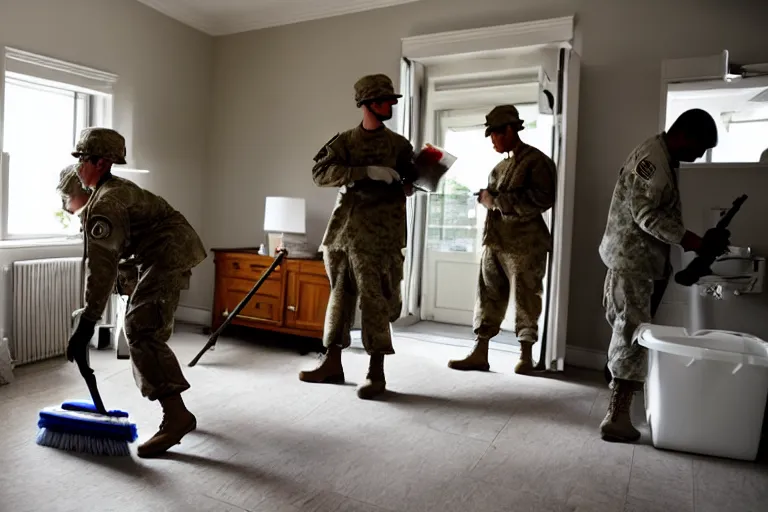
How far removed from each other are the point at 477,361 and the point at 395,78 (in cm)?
220

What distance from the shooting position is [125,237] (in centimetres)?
205

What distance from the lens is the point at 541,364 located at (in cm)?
348

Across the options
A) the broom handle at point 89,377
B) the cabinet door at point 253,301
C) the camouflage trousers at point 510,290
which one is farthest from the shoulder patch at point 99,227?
the camouflage trousers at point 510,290

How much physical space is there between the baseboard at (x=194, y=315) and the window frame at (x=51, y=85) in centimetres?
127

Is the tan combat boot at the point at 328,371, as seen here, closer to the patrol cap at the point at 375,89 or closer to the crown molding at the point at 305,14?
the patrol cap at the point at 375,89

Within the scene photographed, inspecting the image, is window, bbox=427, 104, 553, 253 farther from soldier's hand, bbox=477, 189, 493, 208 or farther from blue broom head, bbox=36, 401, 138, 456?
blue broom head, bbox=36, 401, 138, 456

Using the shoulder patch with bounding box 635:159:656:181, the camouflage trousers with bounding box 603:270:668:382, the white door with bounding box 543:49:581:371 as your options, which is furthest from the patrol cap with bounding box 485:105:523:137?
the camouflage trousers with bounding box 603:270:668:382

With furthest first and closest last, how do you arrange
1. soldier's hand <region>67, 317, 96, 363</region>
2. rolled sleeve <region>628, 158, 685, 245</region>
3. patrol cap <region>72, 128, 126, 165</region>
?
1. rolled sleeve <region>628, 158, 685, 245</region>
2. patrol cap <region>72, 128, 126, 165</region>
3. soldier's hand <region>67, 317, 96, 363</region>

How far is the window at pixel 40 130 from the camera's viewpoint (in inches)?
135

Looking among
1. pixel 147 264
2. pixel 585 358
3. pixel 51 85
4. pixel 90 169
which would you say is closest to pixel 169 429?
pixel 147 264

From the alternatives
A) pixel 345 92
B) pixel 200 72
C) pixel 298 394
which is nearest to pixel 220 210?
pixel 200 72

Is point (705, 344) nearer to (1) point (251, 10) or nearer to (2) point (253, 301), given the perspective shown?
(2) point (253, 301)

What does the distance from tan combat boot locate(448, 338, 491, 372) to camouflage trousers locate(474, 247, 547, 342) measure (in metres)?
0.06

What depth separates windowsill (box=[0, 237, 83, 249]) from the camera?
3.33 m
